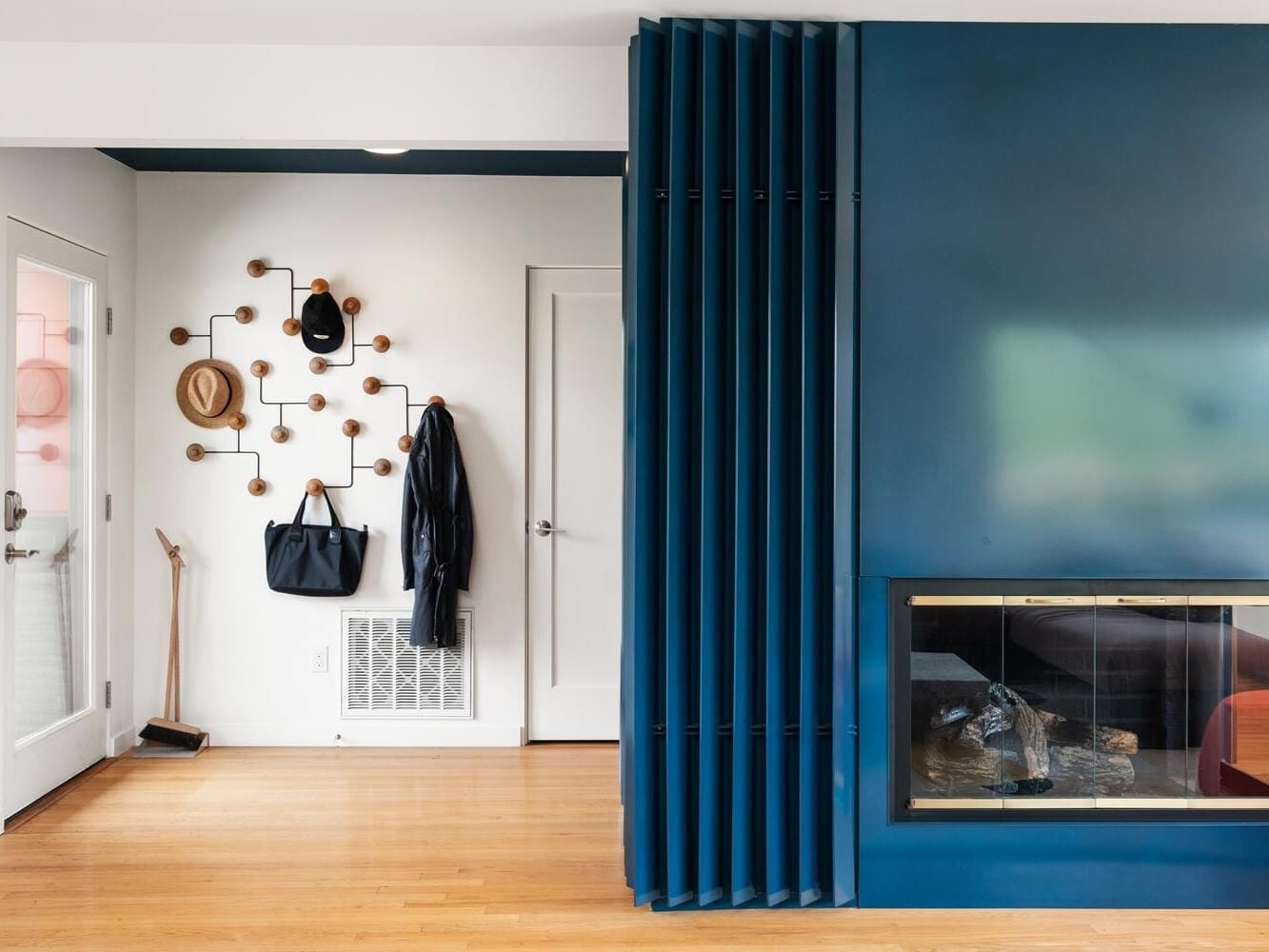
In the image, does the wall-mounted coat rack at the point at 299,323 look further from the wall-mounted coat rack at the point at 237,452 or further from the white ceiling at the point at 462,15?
the white ceiling at the point at 462,15

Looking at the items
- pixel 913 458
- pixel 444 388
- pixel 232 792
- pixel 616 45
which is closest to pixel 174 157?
pixel 444 388

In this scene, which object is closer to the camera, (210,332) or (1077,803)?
(1077,803)

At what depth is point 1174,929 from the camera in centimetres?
238

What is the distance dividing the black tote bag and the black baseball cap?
653 mm

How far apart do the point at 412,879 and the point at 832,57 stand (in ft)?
8.32

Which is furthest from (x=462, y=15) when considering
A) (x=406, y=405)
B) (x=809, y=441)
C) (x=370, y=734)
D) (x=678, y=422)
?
(x=370, y=734)

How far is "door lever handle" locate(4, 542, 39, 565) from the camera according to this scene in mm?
2994

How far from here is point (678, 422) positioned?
2467 millimetres

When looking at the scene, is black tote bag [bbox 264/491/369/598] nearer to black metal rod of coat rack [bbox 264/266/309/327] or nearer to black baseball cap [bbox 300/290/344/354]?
black baseball cap [bbox 300/290/344/354]

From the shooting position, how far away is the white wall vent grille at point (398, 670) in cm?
390

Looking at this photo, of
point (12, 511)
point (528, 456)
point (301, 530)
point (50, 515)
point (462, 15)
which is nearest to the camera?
point (462, 15)

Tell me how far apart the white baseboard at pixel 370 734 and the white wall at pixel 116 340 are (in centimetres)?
44

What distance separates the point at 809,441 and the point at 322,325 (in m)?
2.23

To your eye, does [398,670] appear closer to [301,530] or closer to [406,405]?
[301,530]
